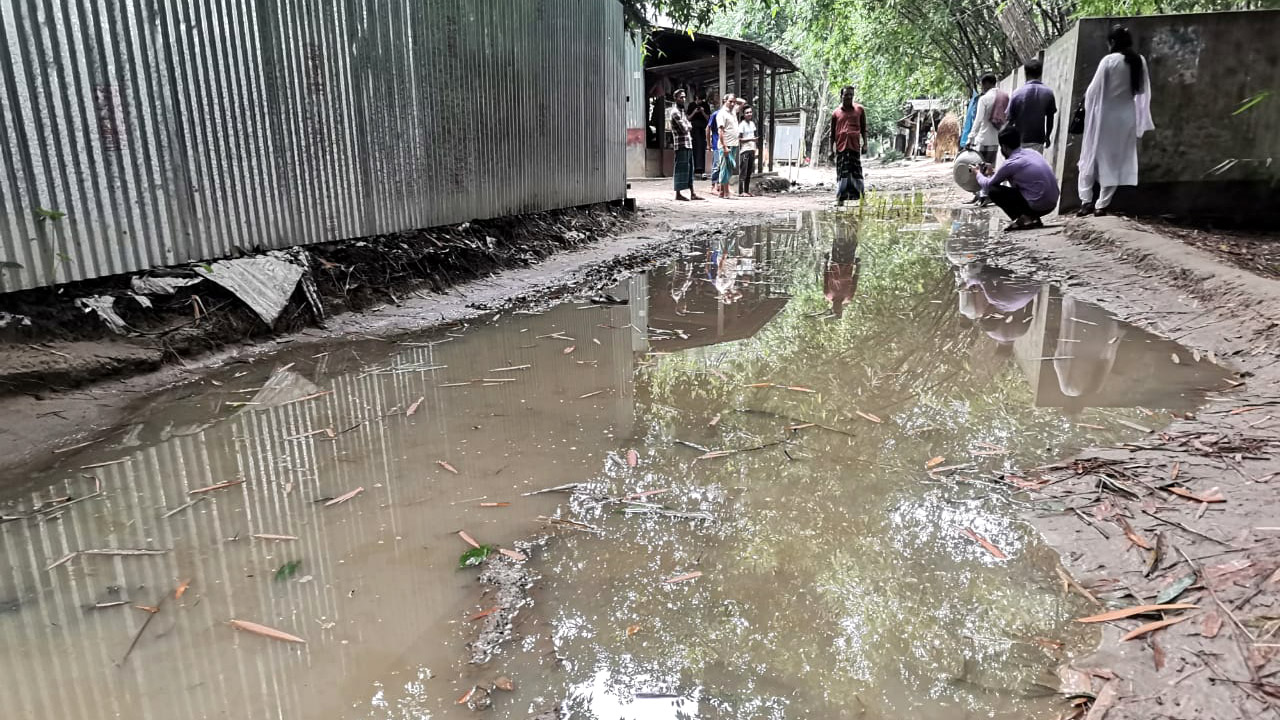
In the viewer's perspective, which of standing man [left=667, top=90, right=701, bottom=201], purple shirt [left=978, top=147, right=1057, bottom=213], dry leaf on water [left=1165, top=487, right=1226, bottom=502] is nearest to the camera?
dry leaf on water [left=1165, top=487, right=1226, bottom=502]

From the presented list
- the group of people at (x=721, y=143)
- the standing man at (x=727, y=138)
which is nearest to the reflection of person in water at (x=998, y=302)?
the group of people at (x=721, y=143)

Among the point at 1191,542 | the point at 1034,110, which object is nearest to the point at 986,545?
the point at 1191,542

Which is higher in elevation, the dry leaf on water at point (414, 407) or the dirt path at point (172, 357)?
the dirt path at point (172, 357)

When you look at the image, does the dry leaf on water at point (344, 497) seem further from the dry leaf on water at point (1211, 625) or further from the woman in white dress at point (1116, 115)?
the woman in white dress at point (1116, 115)

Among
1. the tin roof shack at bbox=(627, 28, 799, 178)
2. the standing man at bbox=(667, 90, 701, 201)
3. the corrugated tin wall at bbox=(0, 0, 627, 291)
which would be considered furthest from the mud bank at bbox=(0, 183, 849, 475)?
the tin roof shack at bbox=(627, 28, 799, 178)

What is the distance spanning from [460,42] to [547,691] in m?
5.98

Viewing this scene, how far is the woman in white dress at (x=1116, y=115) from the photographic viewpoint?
7141mm

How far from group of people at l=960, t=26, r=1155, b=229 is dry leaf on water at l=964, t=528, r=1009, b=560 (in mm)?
Answer: 6897

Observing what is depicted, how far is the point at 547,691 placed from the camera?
1562 mm

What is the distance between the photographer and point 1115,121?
7.26 m

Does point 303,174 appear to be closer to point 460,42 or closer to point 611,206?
point 460,42

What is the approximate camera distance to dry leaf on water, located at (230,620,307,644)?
1.75 meters

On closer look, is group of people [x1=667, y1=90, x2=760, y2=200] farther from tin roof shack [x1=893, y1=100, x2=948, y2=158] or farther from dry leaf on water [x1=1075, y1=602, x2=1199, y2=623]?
tin roof shack [x1=893, y1=100, x2=948, y2=158]

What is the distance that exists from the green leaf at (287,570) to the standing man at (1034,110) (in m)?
9.19
